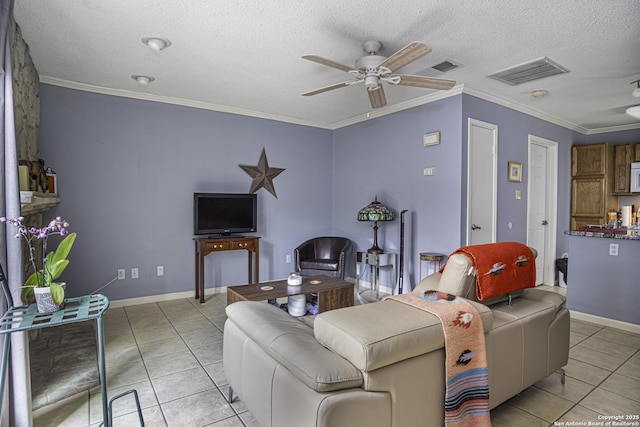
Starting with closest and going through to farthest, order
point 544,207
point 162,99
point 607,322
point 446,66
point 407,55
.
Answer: point 407,55
point 446,66
point 607,322
point 162,99
point 544,207

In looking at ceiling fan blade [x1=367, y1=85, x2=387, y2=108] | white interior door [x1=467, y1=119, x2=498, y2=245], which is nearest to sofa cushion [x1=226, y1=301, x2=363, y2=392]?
ceiling fan blade [x1=367, y1=85, x2=387, y2=108]

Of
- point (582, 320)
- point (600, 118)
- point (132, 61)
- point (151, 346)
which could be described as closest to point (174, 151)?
point (132, 61)

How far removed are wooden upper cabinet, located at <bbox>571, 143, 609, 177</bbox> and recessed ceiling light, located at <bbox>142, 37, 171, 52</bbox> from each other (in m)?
5.96

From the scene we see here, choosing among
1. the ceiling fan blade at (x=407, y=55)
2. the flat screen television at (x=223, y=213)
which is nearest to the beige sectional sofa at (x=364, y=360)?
the ceiling fan blade at (x=407, y=55)

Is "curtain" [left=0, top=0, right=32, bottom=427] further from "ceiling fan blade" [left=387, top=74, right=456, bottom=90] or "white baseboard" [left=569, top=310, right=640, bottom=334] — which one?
"white baseboard" [left=569, top=310, right=640, bottom=334]

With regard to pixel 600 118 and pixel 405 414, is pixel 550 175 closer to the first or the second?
pixel 600 118

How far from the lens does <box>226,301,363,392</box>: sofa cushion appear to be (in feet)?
3.86

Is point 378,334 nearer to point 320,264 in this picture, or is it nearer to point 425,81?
point 425,81

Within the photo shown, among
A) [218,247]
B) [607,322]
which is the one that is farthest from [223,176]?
[607,322]

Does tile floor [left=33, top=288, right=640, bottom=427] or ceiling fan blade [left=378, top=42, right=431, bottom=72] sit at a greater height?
ceiling fan blade [left=378, top=42, right=431, bottom=72]

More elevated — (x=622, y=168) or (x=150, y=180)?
(x=622, y=168)

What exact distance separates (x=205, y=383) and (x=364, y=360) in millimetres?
1592

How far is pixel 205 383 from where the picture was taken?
92.2 inches

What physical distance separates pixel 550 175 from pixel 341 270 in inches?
140
